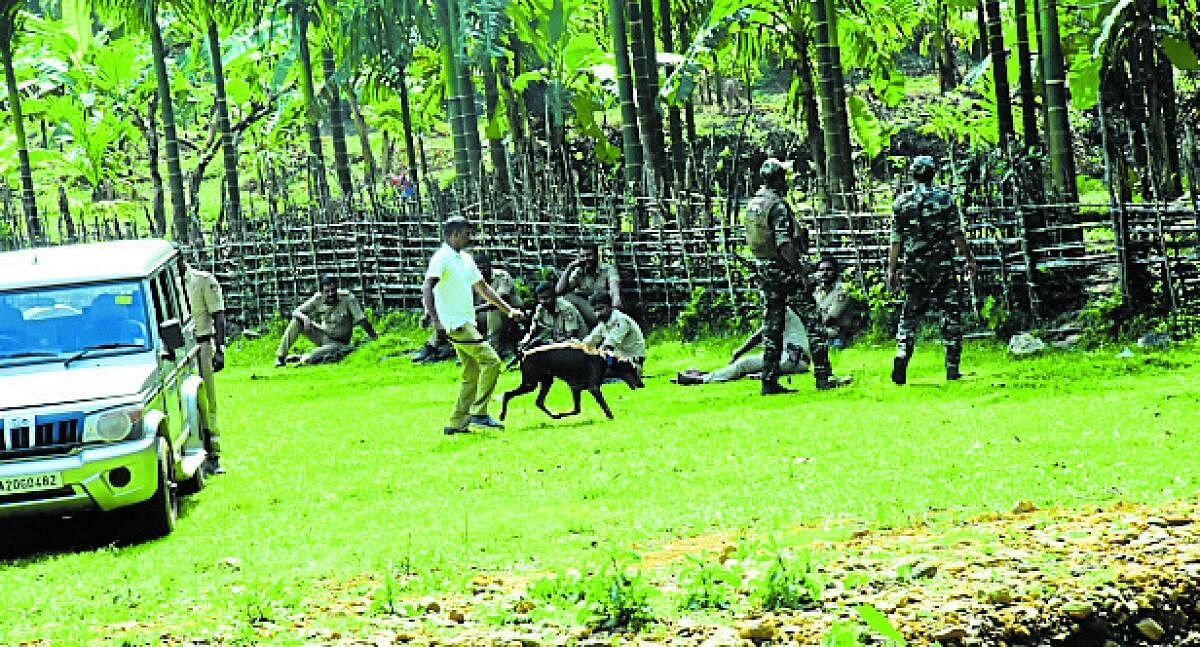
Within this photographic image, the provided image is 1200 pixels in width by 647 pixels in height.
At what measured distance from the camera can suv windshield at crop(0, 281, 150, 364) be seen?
11242mm

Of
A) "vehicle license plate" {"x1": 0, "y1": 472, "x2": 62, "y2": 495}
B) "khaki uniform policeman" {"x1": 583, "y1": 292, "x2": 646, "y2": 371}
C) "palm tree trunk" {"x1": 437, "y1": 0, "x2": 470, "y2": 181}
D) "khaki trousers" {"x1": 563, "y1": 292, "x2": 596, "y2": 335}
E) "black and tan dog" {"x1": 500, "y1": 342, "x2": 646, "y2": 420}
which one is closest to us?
"vehicle license plate" {"x1": 0, "y1": 472, "x2": 62, "y2": 495}

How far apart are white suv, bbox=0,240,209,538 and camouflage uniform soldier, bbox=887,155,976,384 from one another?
5973mm

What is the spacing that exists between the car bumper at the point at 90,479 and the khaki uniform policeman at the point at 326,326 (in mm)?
12825

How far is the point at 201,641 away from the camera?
7359 millimetres

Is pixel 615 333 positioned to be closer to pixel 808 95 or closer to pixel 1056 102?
pixel 1056 102

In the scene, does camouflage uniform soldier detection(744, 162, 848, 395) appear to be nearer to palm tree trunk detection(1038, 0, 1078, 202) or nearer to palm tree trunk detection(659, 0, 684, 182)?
palm tree trunk detection(1038, 0, 1078, 202)

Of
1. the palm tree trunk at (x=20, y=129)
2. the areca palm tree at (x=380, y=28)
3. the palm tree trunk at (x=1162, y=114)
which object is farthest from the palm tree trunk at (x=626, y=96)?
the palm tree trunk at (x=20, y=129)

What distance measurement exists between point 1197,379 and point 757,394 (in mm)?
3750

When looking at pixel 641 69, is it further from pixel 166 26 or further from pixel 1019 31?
pixel 166 26

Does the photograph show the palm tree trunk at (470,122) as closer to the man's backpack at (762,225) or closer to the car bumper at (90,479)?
the man's backpack at (762,225)

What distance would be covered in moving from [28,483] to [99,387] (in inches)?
31.2

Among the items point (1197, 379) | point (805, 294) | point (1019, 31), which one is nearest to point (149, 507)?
point (805, 294)

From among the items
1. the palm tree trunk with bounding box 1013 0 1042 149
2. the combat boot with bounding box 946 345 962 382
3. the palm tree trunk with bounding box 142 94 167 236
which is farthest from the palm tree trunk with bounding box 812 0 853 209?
the palm tree trunk with bounding box 142 94 167 236

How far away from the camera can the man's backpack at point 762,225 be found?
1480cm
